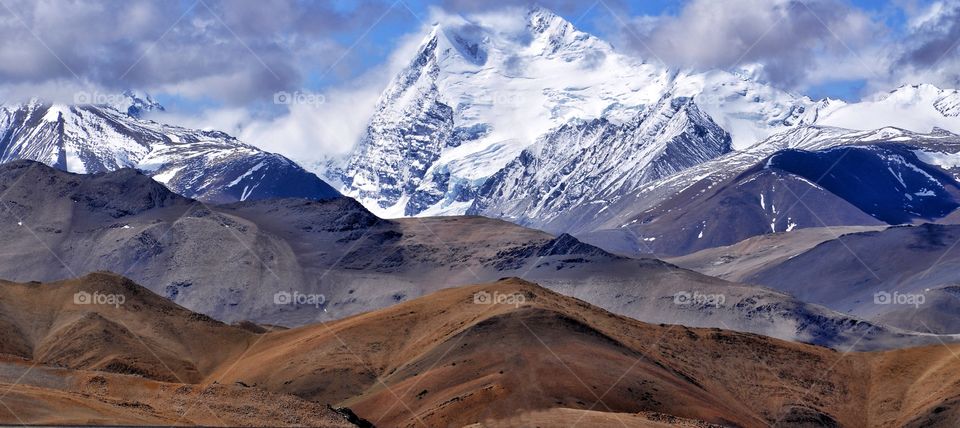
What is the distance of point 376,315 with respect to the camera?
632 feet

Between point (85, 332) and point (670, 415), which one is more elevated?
point (85, 332)

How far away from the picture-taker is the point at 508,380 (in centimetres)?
14100

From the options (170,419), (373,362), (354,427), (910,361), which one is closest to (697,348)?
(910,361)

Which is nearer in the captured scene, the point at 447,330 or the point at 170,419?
the point at 170,419

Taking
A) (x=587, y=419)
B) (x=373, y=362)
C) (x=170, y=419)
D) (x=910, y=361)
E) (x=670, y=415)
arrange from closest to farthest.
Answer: (x=170, y=419) < (x=587, y=419) < (x=670, y=415) < (x=373, y=362) < (x=910, y=361)

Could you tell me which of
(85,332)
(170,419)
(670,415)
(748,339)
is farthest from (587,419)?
(85,332)

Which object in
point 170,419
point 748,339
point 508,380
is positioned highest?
point 748,339

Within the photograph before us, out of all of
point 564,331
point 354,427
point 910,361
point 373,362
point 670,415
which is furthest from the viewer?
point 910,361

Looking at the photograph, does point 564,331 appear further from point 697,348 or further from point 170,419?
point 170,419

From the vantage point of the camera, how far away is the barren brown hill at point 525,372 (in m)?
132

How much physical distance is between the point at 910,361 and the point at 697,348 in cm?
2461

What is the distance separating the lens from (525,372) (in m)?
144

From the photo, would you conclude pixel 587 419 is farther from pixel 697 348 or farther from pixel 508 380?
pixel 697 348

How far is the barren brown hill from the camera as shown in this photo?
132000 mm
